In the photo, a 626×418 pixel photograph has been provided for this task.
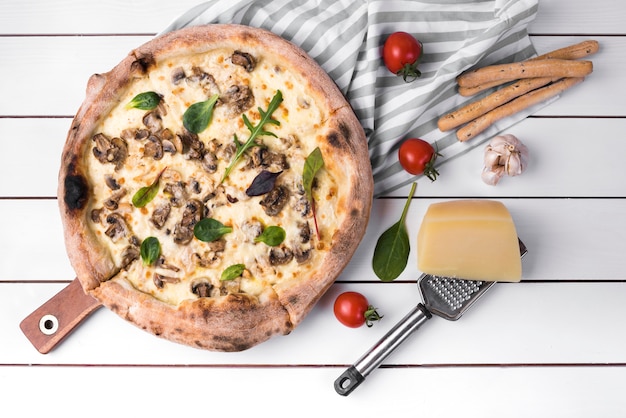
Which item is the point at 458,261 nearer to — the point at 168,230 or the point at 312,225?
the point at 312,225

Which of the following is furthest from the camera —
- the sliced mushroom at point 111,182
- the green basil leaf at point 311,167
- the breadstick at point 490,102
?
the breadstick at point 490,102

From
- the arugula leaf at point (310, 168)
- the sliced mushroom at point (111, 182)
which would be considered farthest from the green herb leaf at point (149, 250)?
the arugula leaf at point (310, 168)

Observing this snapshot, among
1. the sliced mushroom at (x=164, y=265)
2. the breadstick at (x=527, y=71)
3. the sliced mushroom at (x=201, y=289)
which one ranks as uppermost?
the breadstick at (x=527, y=71)

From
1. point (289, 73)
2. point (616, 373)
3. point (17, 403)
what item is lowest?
point (17, 403)

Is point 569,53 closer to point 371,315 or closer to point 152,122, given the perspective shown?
point 371,315

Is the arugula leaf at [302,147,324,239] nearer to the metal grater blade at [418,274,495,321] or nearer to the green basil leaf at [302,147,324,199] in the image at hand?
the green basil leaf at [302,147,324,199]

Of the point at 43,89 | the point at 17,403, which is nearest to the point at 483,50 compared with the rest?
the point at 43,89

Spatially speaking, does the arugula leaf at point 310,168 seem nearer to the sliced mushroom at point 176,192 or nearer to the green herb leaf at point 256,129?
the green herb leaf at point 256,129

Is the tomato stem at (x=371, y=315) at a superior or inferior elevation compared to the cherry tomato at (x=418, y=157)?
inferior

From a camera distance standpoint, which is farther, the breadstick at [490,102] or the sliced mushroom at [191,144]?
the breadstick at [490,102]

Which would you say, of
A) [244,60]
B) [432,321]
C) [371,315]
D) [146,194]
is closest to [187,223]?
[146,194]
